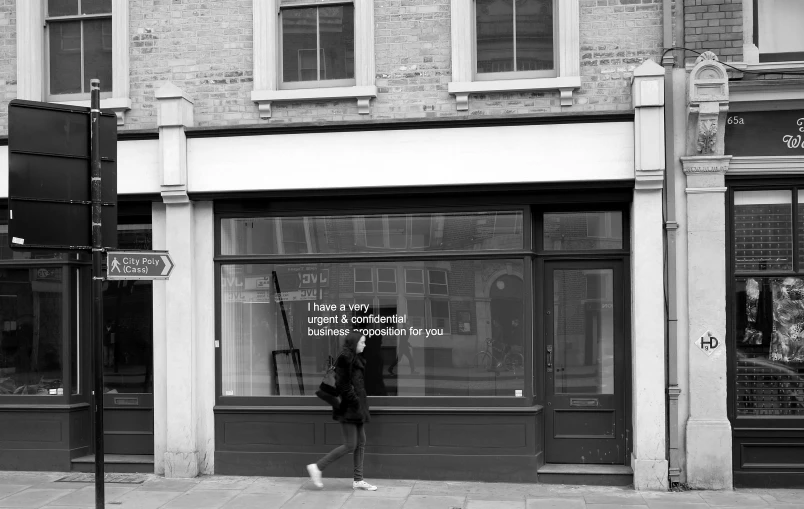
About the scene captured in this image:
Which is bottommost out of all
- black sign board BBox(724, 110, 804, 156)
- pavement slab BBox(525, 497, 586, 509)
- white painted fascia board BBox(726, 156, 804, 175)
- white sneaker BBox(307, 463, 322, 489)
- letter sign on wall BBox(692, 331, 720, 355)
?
pavement slab BBox(525, 497, 586, 509)

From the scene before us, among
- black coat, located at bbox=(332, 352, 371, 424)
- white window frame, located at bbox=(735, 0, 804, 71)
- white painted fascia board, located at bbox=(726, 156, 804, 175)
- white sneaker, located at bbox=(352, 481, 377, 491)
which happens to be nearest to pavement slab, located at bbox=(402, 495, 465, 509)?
white sneaker, located at bbox=(352, 481, 377, 491)

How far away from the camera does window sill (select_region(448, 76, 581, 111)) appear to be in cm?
905

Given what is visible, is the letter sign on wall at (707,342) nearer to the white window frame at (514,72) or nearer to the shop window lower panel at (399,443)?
the shop window lower panel at (399,443)

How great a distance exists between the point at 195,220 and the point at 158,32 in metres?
2.30

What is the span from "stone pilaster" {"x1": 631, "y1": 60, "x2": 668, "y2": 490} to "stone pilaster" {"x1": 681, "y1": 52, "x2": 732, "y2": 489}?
33 centimetres

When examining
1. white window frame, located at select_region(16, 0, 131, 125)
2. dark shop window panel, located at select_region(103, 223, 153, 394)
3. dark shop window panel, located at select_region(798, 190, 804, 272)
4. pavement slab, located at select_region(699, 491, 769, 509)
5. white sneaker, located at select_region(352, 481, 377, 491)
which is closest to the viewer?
pavement slab, located at select_region(699, 491, 769, 509)

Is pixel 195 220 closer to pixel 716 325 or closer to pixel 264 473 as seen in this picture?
pixel 264 473

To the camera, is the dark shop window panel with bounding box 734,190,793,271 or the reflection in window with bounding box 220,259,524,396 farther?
the reflection in window with bounding box 220,259,524,396

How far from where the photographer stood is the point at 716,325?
888 centimetres

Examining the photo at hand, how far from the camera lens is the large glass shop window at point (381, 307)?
31.0ft

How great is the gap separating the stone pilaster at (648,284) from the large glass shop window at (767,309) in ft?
3.10

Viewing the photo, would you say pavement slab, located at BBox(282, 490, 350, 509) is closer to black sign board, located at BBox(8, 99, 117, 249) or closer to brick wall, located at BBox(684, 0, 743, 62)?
black sign board, located at BBox(8, 99, 117, 249)

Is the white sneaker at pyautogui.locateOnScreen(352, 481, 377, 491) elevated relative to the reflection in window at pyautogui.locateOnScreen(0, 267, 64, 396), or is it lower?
lower

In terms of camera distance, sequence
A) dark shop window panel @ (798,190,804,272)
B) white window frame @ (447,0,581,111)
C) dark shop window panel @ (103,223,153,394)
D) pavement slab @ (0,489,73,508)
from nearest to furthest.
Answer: pavement slab @ (0,489,73,508), dark shop window panel @ (798,190,804,272), white window frame @ (447,0,581,111), dark shop window panel @ (103,223,153,394)
